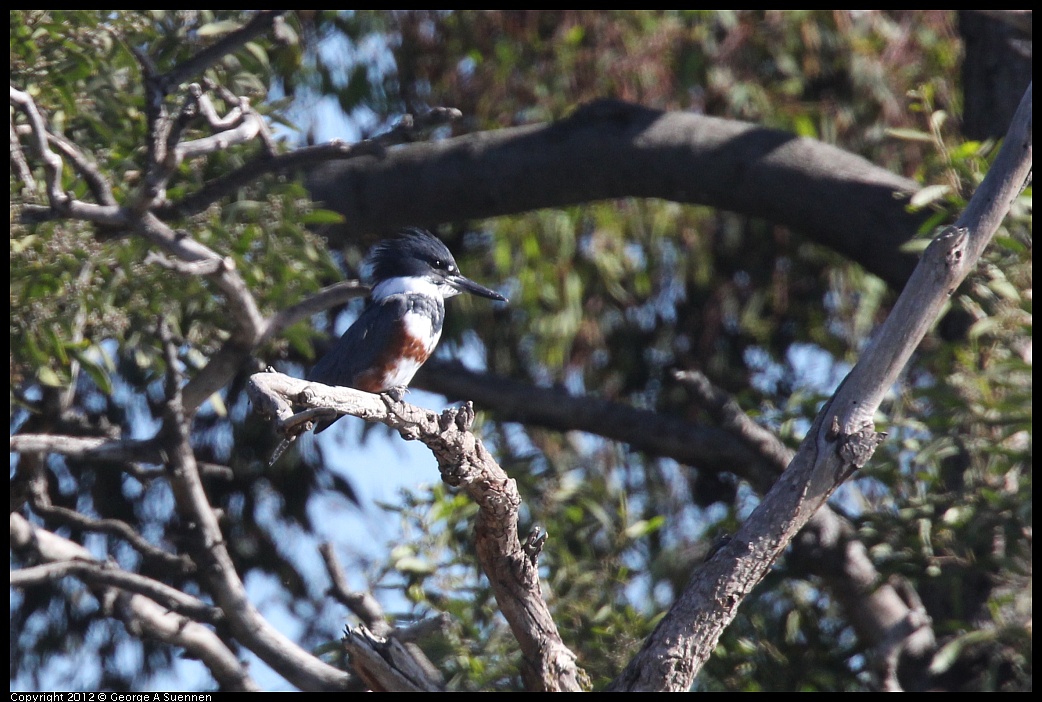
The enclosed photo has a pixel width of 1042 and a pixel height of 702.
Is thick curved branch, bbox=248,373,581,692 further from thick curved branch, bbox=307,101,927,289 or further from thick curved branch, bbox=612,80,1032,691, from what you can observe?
thick curved branch, bbox=307,101,927,289

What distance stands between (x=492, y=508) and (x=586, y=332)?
2.13m

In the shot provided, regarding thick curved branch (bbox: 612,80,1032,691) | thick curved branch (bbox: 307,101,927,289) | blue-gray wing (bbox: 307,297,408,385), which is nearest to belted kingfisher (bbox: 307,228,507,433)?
blue-gray wing (bbox: 307,297,408,385)

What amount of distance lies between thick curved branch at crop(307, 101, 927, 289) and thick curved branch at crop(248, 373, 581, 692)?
1.68m

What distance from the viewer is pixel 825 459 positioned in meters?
1.92

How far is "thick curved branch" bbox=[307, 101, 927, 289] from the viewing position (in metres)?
3.46

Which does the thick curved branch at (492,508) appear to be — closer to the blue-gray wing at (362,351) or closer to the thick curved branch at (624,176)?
the blue-gray wing at (362,351)

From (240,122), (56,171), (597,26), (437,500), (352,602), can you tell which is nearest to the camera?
(56,171)

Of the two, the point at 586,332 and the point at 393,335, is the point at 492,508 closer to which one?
the point at 393,335

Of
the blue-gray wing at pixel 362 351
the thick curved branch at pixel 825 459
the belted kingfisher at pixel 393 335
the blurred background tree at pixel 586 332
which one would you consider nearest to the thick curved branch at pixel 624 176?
the blurred background tree at pixel 586 332

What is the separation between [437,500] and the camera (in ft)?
10.3

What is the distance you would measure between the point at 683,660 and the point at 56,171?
1.50m

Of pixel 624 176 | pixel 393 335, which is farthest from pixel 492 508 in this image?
pixel 624 176

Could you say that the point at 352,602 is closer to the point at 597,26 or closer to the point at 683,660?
the point at 683,660
